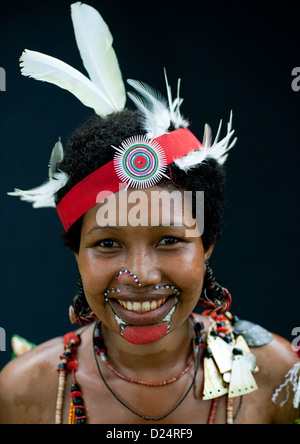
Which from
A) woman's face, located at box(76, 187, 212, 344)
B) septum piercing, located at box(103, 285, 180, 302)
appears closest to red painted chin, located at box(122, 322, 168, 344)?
woman's face, located at box(76, 187, 212, 344)

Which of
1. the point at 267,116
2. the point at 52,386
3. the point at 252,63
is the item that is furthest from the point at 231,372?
the point at 252,63

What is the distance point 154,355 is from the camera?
2061 mm

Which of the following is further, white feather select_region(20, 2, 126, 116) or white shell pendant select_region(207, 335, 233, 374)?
white shell pendant select_region(207, 335, 233, 374)

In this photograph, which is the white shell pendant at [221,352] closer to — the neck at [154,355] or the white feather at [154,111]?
the neck at [154,355]

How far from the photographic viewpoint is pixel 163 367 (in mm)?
2094

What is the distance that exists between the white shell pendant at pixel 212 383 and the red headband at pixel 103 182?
892 millimetres

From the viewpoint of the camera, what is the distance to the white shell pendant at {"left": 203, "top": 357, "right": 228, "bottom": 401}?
2062 millimetres

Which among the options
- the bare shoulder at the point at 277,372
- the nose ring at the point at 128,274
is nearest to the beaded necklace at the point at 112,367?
the bare shoulder at the point at 277,372

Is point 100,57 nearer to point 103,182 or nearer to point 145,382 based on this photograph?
point 103,182

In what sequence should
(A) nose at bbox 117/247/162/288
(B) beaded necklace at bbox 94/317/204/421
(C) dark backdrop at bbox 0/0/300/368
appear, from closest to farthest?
(A) nose at bbox 117/247/162/288
(B) beaded necklace at bbox 94/317/204/421
(C) dark backdrop at bbox 0/0/300/368

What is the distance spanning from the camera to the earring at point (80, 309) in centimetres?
215

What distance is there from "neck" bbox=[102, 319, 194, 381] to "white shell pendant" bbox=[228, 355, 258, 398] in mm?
219

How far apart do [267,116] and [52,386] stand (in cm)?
210

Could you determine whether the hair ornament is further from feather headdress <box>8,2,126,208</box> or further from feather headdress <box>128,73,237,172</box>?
feather headdress <box>8,2,126,208</box>
